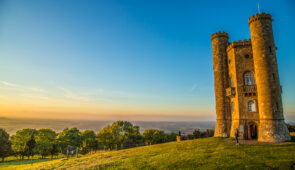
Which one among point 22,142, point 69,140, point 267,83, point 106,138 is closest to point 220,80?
point 267,83

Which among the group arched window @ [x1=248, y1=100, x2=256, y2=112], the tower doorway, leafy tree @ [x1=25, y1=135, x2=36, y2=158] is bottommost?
leafy tree @ [x1=25, y1=135, x2=36, y2=158]

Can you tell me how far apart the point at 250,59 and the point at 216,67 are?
678 cm

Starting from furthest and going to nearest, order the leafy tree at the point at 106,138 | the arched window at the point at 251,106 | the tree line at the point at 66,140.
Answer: the leafy tree at the point at 106,138 → the tree line at the point at 66,140 → the arched window at the point at 251,106

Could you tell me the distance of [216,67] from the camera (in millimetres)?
33156

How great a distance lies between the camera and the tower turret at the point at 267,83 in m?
22.0

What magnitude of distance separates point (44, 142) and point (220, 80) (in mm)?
54357

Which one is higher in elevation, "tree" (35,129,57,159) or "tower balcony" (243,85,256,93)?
"tower balcony" (243,85,256,93)

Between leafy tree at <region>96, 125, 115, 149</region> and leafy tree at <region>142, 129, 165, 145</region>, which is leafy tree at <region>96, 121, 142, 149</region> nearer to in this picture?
leafy tree at <region>96, 125, 115, 149</region>

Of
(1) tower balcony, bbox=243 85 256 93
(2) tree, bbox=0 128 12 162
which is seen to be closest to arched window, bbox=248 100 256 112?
(1) tower balcony, bbox=243 85 256 93

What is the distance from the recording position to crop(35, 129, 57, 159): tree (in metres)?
47.5

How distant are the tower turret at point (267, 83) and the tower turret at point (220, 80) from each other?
22.8ft

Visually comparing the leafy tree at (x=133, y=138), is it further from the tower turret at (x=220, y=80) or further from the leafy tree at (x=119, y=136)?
the tower turret at (x=220, y=80)

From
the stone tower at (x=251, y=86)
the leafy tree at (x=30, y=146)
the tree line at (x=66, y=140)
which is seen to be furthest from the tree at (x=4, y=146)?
the stone tower at (x=251, y=86)

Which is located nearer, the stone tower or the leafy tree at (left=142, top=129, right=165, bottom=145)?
the stone tower
